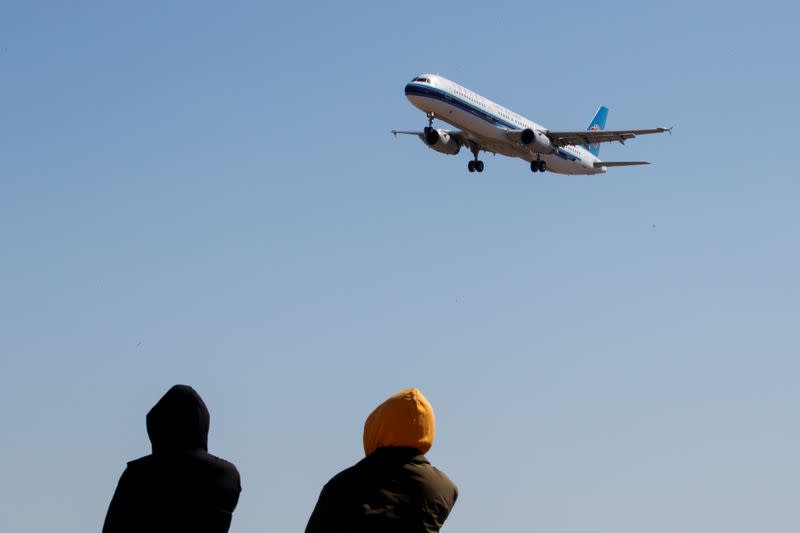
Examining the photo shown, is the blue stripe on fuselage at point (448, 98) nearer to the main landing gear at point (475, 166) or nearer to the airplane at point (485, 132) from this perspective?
the airplane at point (485, 132)

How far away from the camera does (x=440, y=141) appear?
234 feet

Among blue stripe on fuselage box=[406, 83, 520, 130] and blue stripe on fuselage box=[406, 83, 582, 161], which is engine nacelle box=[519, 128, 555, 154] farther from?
blue stripe on fuselage box=[406, 83, 520, 130]

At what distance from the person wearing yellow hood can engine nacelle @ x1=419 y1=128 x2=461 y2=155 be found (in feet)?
213

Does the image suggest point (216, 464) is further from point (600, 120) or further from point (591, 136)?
point (600, 120)

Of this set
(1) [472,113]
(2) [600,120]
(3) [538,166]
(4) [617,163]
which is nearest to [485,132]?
(1) [472,113]

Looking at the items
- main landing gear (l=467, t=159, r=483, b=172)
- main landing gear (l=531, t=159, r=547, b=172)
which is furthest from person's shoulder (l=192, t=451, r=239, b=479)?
main landing gear (l=531, t=159, r=547, b=172)

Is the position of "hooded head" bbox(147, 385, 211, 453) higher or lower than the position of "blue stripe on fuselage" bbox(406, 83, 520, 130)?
lower

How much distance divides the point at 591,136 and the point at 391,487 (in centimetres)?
6787

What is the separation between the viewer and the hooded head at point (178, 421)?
6.93 m

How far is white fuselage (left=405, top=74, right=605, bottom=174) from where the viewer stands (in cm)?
6762

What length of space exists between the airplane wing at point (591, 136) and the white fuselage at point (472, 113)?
124 cm

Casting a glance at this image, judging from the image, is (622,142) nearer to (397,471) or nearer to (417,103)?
(417,103)

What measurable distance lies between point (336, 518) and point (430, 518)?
1.64ft

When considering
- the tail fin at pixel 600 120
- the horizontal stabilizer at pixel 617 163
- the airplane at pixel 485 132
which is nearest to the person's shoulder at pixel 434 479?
the airplane at pixel 485 132
